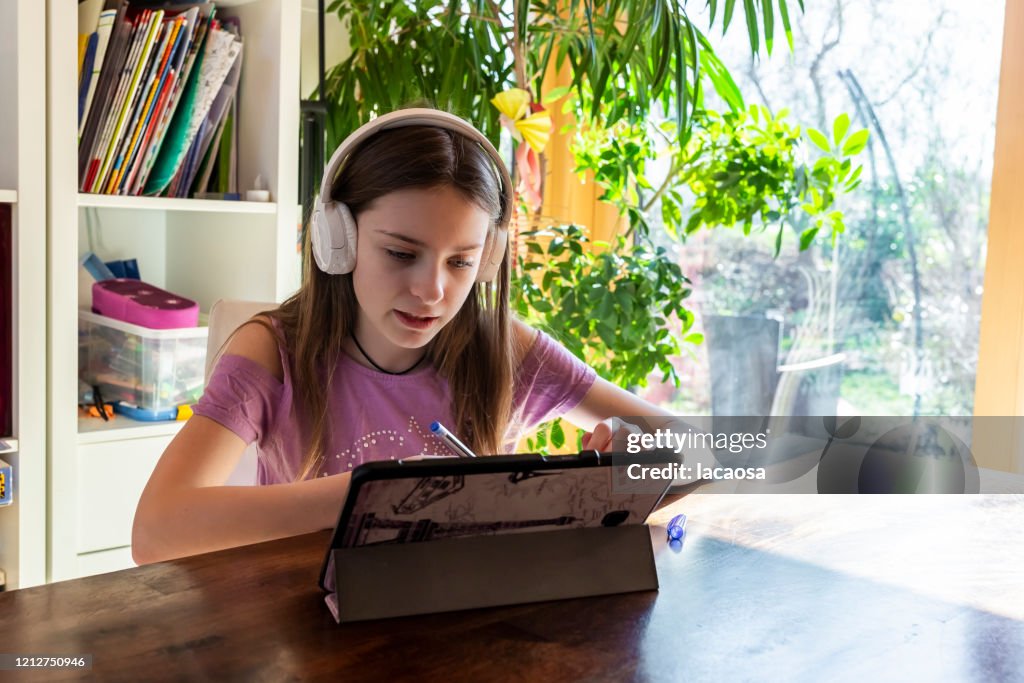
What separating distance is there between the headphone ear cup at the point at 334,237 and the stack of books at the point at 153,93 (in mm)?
798

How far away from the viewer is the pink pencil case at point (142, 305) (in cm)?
195

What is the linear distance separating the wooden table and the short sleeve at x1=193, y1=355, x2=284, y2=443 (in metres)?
0.33

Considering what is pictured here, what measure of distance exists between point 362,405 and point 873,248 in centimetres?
154

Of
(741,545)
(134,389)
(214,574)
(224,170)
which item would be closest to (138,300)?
(134,389)

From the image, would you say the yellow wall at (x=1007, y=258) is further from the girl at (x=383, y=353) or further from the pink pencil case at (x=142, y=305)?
the pink pencil case at (x=142, y=305)

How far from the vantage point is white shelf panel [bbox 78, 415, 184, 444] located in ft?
6.16

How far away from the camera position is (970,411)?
2.25m

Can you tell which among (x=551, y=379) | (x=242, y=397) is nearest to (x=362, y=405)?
(x=242, y=397)

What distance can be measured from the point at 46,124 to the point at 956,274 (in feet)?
6.36

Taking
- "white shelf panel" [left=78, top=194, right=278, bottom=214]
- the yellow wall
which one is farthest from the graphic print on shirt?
the yellow wall

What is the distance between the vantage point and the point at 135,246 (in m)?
2.31

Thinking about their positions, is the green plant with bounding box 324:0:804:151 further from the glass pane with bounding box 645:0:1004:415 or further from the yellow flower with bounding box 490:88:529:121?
the glass pane with bounding box 645:0:1004:415

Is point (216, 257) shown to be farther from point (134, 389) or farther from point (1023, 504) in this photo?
point (1023, 504)

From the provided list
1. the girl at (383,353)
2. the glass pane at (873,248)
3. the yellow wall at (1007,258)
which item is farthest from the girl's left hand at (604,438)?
the glass pane at (873,248)
